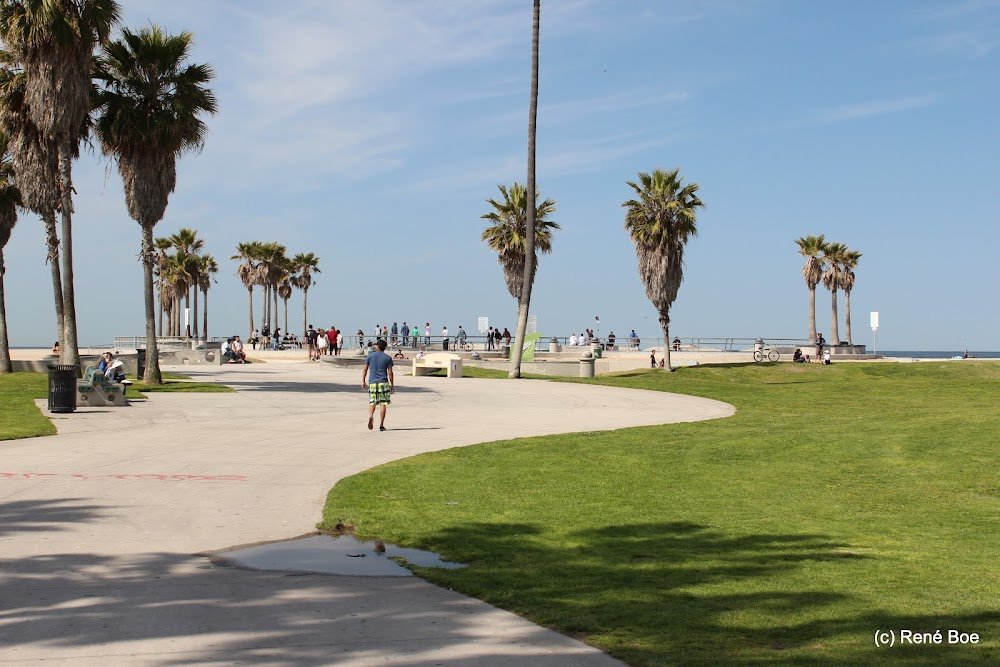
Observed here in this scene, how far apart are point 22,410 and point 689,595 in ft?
60.6

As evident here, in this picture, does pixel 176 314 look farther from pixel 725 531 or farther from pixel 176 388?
pixel 725 531

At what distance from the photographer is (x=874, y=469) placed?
14516mm

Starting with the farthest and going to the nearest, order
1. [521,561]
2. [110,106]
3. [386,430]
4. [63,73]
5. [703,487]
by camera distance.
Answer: [110,106]
[63,73]
[386,430]
[703,487]
[521,561]

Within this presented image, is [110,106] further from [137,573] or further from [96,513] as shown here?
[137,573]

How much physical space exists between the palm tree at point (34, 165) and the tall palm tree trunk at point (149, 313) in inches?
119

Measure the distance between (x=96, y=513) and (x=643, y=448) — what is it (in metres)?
9.42

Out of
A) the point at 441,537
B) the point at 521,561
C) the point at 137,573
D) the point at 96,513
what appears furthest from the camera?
the point at 96,513

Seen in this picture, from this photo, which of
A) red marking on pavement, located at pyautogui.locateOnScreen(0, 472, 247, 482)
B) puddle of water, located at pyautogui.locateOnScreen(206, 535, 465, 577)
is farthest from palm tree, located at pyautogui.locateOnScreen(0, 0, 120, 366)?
puddle of water, located at pyautogui.locateOnScreen(206, 535, 465, 577)

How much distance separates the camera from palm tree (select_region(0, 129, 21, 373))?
37.6 metres

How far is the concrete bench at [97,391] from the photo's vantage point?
2267 cm

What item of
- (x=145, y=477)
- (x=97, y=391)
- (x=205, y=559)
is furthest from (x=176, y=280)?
(x=205, y=559)

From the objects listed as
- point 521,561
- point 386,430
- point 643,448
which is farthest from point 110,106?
point 521,561

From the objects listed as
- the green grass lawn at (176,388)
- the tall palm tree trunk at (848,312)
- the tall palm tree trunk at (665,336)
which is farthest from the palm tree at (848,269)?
the green grass lawn at (176,388)

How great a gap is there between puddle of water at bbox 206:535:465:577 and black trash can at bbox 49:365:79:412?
45.2 ft
